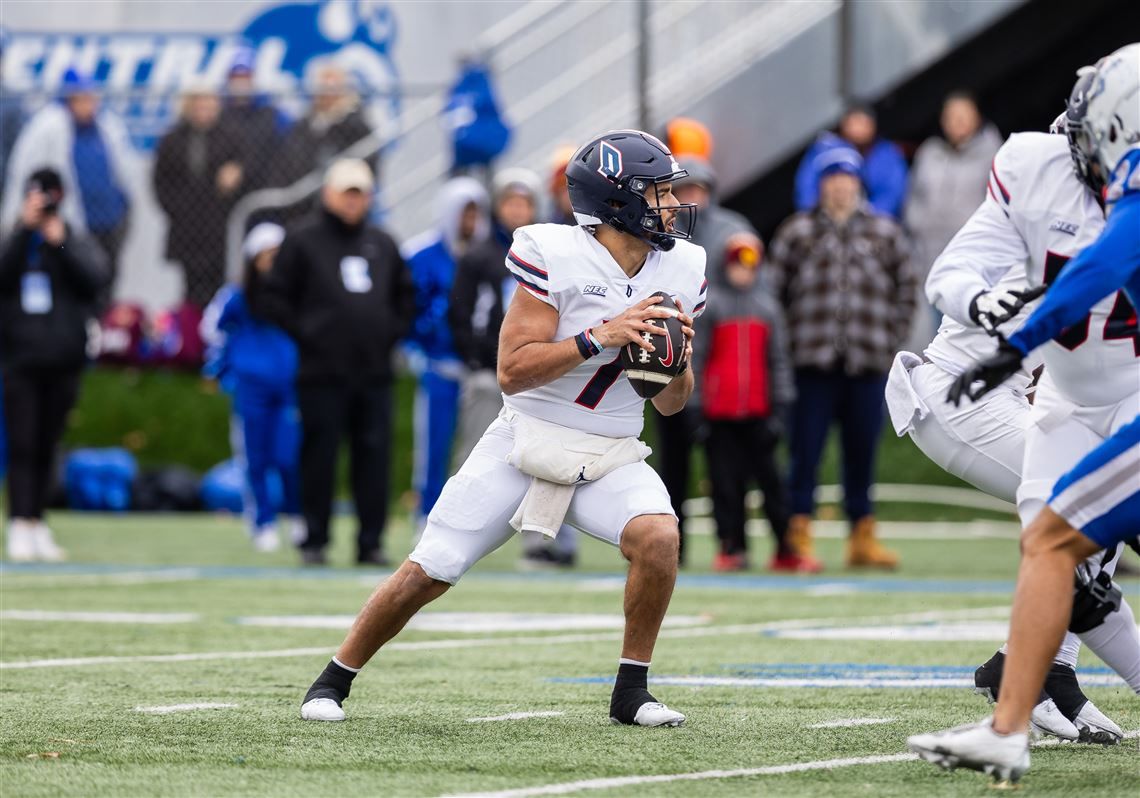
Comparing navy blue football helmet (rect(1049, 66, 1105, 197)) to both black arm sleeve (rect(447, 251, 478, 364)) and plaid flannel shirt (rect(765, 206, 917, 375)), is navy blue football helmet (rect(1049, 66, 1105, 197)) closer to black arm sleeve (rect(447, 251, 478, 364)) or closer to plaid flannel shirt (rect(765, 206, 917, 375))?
plaid flannel shirt (rect(765, 206, 917, 375))

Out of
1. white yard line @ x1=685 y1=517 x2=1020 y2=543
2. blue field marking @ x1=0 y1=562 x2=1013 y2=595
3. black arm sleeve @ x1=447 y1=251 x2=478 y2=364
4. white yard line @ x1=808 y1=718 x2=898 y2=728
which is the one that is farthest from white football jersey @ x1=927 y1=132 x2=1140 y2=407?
white yard line @ x1=685 y1=517 x2=1020 y2=543

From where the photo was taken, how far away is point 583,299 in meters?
6.07

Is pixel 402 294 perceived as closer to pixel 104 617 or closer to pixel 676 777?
pixel 104 617

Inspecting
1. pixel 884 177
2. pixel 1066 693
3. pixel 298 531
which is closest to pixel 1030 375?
pixel 1066 693

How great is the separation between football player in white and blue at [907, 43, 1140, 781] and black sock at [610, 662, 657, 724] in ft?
4.15

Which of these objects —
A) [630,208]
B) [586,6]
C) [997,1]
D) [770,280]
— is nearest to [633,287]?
[630,208]

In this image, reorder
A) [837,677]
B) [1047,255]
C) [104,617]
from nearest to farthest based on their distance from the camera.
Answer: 1. [1047,255]
2. [837,677]
3. [104,617]

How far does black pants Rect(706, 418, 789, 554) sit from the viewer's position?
1225 centimetres

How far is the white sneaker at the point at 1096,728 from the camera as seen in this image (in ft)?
18.9

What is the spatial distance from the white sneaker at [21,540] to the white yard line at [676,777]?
831 centimetres

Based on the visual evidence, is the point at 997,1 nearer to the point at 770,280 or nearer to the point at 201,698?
the point at 770,280

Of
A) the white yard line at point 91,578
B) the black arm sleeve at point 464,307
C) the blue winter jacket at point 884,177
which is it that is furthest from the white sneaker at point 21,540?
the blue winter jacket at point 884,177

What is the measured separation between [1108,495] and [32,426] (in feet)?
30.1

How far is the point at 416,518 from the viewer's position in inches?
571
